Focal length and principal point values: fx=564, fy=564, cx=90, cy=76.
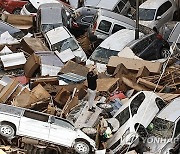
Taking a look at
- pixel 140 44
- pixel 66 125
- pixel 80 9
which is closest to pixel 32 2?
pixel 80 9

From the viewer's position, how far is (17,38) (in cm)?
2289

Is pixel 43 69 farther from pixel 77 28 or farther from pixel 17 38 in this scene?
pixel 77 28

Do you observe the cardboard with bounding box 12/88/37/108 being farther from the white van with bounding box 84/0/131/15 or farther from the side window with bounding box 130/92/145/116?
the white van with bounding box 84/0/131/15

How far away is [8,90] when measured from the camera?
1700 cm

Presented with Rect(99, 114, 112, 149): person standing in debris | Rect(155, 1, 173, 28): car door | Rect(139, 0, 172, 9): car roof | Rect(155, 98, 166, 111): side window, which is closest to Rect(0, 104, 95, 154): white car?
Rect(99, 114, 112, 149): person standing in debris

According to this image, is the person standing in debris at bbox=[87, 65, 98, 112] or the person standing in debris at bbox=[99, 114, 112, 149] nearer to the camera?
the person standing in debris at bbox=[99, 114, 112, 149]

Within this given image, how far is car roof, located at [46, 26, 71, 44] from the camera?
72.1 feet

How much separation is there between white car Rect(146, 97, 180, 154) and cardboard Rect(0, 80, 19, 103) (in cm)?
457

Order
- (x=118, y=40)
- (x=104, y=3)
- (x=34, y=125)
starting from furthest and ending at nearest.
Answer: (x=104, y=3)
(x=118, y=40)
(x=34, y=125)

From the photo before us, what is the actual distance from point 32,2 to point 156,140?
46.2 feet

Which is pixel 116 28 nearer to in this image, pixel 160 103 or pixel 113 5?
pixel 113 5

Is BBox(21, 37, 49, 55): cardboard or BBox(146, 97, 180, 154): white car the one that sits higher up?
BBox(21, 37, 49, 55): cardboard

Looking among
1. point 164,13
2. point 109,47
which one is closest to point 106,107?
point 109,47

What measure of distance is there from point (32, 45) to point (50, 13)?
327cm
